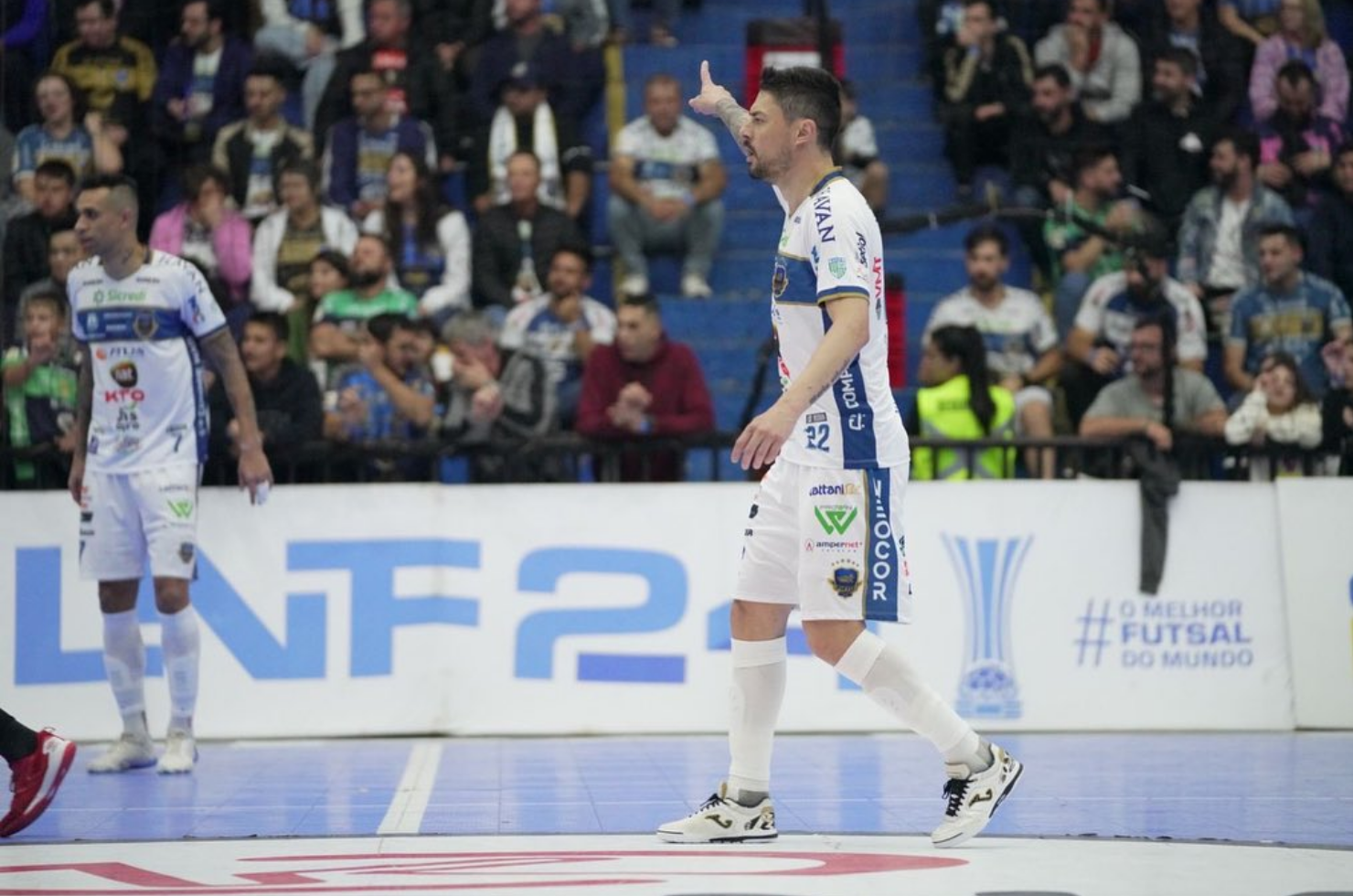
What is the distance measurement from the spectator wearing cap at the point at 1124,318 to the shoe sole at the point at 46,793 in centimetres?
724

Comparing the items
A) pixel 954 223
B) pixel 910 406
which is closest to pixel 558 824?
pixel 910 406

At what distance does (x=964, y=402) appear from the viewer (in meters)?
11.7

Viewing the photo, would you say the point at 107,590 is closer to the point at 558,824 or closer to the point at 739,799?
the point at 558,824

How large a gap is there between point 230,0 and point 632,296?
500cm

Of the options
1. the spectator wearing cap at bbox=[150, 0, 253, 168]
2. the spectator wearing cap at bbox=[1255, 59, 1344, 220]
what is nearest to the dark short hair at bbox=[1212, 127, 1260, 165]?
the spectator wearing cap at bbox=[1255, 59, 1344, 220]

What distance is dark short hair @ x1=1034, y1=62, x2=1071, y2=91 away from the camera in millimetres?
14219

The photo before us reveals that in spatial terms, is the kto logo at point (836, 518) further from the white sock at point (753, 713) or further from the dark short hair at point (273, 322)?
the dark short hair at point (273, 322)

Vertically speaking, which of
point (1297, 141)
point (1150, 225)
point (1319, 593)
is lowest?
point (1319, 593)

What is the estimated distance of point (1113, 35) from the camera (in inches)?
577

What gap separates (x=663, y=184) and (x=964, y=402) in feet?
10.6

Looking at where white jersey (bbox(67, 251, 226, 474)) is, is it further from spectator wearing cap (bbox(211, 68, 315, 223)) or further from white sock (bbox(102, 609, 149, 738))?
spectator wearing cap (bbox(211, 68, 315, 223))

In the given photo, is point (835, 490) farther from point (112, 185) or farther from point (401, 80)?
point (401, 80)

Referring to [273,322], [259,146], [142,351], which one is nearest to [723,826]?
[142,351]

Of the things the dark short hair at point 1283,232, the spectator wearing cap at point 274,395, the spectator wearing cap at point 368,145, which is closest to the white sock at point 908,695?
the spectator wearing cap at point 274,395
